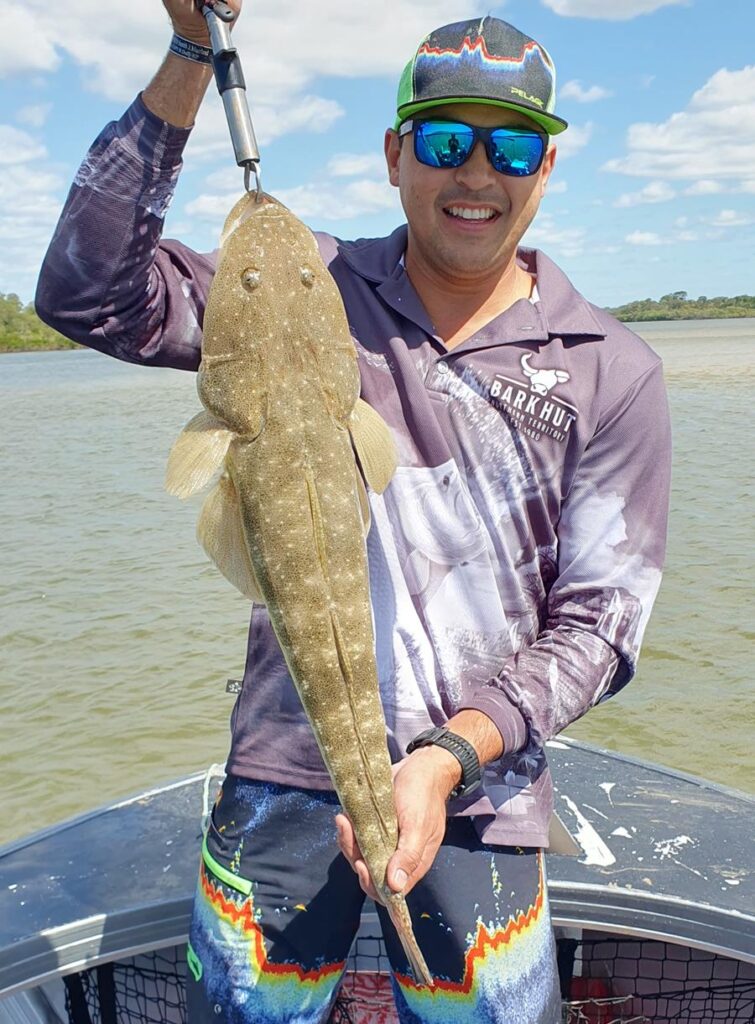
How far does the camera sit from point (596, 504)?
117 inches

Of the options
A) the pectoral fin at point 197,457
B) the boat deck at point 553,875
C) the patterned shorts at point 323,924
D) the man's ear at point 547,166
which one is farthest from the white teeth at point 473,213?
the boat deck at point 553,875

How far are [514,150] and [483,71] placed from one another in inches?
8.9

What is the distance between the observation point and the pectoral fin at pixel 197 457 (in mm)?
2373

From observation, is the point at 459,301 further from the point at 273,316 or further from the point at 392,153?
the point at 273,316

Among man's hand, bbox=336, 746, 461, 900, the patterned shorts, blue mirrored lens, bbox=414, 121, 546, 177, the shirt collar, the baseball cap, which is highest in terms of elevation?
the baseball cap

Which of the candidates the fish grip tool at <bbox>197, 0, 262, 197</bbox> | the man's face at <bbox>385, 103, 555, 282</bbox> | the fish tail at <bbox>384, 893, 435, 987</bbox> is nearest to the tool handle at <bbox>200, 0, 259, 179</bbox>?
the fish grip tool at <bbox>197, 0, 262, 197</bbox>

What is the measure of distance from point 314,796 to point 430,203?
177 centimetres

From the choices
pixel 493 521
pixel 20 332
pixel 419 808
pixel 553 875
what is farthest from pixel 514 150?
pixel 20 332

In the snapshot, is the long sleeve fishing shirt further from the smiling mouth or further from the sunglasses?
the sunglasses

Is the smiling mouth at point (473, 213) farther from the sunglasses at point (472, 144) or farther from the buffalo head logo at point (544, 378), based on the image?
the buffalo head logo at point (544, 378)

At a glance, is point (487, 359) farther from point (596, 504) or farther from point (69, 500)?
point (69, 500)

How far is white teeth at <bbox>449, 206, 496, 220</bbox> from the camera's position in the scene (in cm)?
288

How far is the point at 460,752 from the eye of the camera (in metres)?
2.67

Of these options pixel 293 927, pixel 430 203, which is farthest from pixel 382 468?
pixel 293 927
